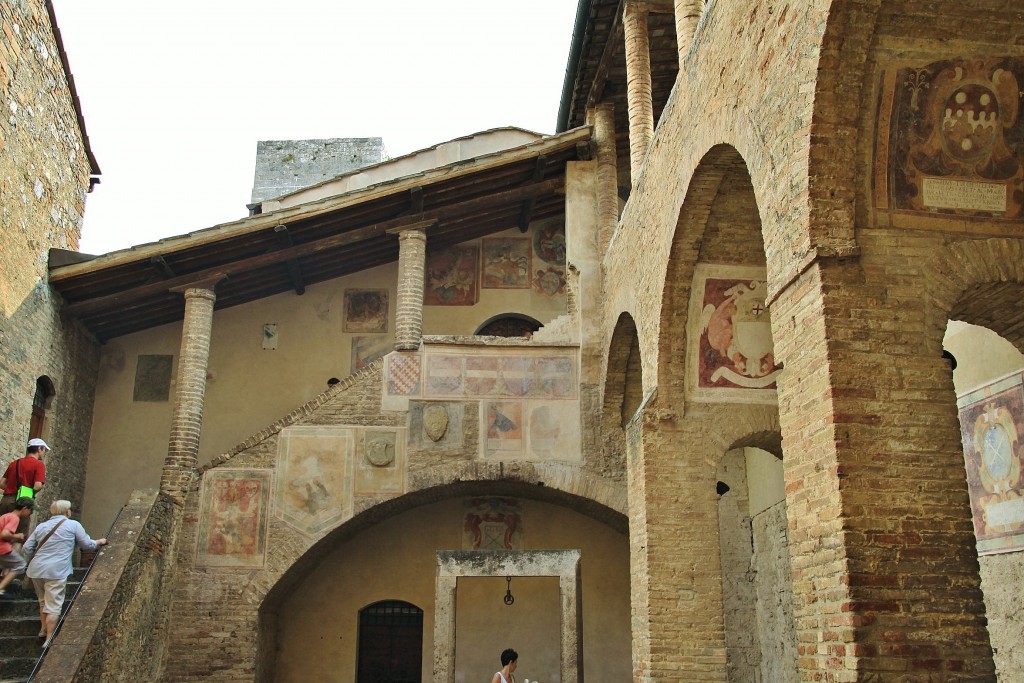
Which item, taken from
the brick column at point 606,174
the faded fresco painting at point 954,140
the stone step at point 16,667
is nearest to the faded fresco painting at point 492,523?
the brick column at point 606,174

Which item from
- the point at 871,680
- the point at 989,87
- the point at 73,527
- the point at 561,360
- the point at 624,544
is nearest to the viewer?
the point at 871,680

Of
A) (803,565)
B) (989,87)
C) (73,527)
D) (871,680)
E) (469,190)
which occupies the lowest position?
(871,680)

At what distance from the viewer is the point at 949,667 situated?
4203mm

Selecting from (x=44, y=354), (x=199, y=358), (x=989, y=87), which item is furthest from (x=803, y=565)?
(x=44, y=354)

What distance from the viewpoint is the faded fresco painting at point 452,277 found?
14.4 meters

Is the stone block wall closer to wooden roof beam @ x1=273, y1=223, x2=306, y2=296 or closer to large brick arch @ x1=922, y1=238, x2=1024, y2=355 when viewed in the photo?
wooden roof beam @ x1=273, y1=223, x2=306, y2=296

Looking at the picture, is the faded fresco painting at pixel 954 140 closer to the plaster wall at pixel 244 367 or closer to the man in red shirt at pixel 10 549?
the man in red shirt at pixel 10 549

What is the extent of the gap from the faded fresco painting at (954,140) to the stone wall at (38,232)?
8.51 metres

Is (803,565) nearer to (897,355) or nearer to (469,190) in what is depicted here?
Answer: (897,355)

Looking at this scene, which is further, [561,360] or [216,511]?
[561,360]

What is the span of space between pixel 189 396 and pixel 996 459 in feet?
28.2

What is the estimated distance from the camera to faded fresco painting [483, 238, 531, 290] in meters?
14.5

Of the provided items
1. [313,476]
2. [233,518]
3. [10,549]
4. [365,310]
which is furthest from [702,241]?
[365,310]

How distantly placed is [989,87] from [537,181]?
8.62 meters
